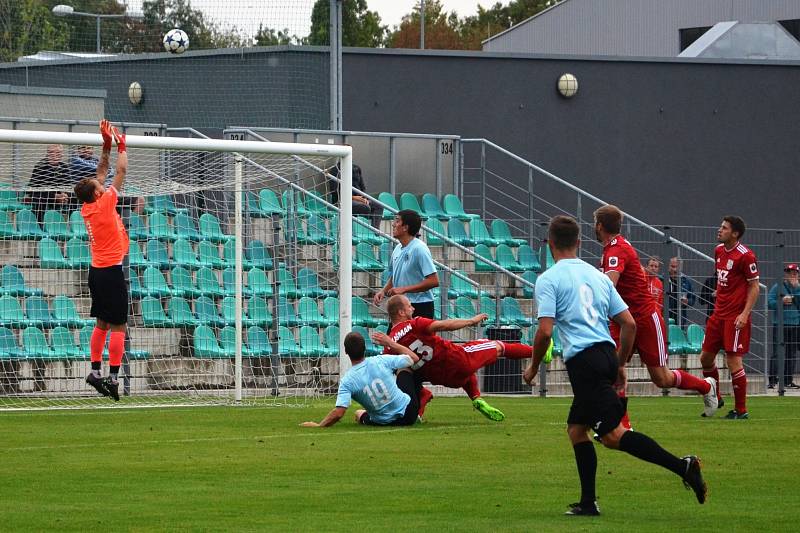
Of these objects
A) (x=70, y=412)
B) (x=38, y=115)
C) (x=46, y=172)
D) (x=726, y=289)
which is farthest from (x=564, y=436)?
(x=38, y=115)

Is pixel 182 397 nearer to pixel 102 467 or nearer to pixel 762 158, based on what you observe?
pixel 102 467

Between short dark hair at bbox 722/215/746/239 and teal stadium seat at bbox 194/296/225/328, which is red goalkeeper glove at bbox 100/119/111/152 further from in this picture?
short dark hair at bbox 722/215/746/239

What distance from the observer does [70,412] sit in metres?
15.2

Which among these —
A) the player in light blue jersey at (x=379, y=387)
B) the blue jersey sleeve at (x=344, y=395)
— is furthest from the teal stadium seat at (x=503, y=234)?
the blue jersey sleeve at (x=344, y=395)

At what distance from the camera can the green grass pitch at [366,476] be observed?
7.50 metres

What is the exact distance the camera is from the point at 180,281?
1856 cm

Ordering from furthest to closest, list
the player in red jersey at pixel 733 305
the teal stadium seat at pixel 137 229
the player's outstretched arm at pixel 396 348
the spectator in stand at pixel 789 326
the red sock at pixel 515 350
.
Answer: the spectator in stand at pixel 789 326
the teal stadium seat at pixel 137 229
the player in red jersey at pixel 733 305
the red sock at pixel 515 350
the player's outstretched arm at pixel 396 348

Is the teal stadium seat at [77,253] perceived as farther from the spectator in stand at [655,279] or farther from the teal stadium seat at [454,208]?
the spectator in stand at [655,279]

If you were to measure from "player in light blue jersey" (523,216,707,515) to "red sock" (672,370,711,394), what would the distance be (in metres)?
5.08

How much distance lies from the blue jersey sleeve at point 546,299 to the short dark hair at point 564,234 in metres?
0.22

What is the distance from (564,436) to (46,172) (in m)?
8.35

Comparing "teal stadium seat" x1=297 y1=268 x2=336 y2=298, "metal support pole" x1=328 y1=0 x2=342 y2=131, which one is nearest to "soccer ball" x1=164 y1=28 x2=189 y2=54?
"metal support pole" x1=328 y1=0 x2=342 y2=131

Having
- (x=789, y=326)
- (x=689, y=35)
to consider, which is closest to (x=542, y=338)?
(x=789, y=326)

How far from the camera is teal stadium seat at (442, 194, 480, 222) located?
921 inches
